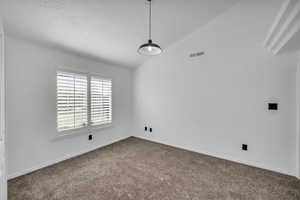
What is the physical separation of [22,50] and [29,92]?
741 mm

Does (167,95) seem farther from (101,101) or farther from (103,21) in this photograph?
(103,21)

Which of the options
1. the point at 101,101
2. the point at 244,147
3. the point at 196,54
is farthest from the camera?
the point at 101,101

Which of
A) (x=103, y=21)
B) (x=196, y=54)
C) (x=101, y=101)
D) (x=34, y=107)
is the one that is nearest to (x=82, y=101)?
(x=101, y=101)

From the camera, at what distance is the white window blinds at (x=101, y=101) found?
332cm

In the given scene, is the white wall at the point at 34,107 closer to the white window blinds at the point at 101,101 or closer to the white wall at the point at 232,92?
the white window blinds at the point at 101,101

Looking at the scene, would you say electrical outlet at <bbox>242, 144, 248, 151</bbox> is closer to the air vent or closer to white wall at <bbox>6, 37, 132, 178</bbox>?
the air vent

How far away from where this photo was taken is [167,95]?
3.71m

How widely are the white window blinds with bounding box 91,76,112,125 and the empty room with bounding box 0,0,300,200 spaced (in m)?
0.03

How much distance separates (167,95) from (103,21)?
7.70 ft

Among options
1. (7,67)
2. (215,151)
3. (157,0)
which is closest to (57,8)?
(7,67)

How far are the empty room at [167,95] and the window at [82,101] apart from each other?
0.02m

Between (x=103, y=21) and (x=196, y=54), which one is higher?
(x=103, y=21)

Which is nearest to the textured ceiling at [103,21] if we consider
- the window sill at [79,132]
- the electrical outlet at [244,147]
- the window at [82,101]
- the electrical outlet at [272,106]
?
the window at [82,101]

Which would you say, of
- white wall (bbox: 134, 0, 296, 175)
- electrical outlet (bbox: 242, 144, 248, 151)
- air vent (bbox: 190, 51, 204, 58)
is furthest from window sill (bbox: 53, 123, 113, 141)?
electrical outlet (bbox: 242, 144, 248, 151)
